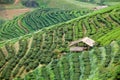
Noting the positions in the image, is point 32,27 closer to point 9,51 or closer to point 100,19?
point 100,19

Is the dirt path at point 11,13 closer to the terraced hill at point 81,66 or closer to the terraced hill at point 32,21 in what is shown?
the terraced hill at point 32,21

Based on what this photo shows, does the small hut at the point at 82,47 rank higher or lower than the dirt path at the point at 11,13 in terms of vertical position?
higher

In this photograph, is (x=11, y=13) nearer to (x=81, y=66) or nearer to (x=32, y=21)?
(x=32, y=21)

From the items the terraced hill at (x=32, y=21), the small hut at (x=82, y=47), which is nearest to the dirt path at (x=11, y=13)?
the terraced hill at (x=32, y=21)

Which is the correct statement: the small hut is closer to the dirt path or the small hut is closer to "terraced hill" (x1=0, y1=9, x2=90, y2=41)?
"terraced hill" (x1=0, y1=9, x2=90, y2=41)

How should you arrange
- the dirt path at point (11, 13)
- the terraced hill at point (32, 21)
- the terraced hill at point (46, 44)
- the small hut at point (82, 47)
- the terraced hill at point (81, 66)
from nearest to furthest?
1. the terraced hill at point (81, 66)
2. the terraced hill at point (46, 44)
3. the small hut at point (82, 47)
4. the terraced hill at point (32, 21)
5. the dirt path at point (11, 13)

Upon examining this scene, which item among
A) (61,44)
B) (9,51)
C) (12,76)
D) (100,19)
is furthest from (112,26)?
(12,76)
